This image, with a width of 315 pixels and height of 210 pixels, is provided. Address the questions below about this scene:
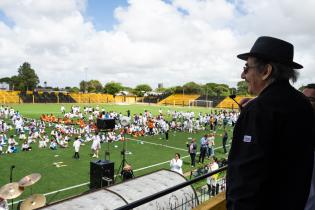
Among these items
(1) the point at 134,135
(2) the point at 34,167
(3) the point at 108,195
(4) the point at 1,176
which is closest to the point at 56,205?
(3) the point at 108,195

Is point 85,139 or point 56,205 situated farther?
point 85,139

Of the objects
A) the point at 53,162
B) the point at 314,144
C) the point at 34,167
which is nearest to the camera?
the point at 314,144

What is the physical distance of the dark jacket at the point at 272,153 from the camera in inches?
67.5

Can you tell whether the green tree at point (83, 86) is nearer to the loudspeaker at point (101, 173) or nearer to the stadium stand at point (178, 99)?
the stadium stand at point (178, 99)

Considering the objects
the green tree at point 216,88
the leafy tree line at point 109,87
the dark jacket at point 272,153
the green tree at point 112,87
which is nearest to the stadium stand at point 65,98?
the leafy tree line at point 109,87

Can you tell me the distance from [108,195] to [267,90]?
541 centimetres

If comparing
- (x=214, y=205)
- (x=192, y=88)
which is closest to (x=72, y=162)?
(x=214, y=205)

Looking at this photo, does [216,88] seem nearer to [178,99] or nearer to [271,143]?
[178,99]

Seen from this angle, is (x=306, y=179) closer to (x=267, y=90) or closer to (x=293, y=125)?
(x=293, y=125)

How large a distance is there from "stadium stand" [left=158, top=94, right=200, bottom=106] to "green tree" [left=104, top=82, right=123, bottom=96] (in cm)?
3666

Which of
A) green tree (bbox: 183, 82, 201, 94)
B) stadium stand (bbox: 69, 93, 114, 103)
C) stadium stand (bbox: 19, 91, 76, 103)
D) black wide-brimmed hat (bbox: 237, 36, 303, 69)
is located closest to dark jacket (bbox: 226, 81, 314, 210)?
black wide-brimmed hat (bbox: 237, 36, 303, 69)

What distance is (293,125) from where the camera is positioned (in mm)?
1820

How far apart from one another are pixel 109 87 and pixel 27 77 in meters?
37.4

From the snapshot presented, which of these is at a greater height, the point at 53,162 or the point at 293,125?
the point at 293,125
